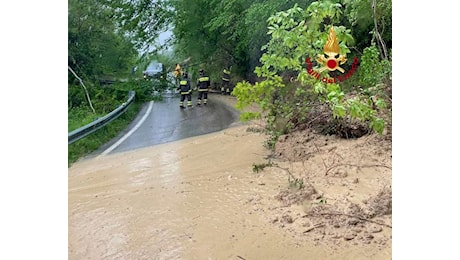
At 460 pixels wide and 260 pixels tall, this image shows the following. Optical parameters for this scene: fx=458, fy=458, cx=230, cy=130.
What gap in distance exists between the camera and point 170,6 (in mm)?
2707

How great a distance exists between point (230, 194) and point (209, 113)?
630mm

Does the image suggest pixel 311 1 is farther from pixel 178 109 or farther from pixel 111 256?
pixel 111 256

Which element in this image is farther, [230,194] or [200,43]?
[200,43]

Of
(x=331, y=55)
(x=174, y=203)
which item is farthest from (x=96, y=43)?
(x=331, y=55)

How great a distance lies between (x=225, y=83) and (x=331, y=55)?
688 millimetres

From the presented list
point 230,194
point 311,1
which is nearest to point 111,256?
point 230,194

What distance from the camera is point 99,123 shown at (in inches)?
107

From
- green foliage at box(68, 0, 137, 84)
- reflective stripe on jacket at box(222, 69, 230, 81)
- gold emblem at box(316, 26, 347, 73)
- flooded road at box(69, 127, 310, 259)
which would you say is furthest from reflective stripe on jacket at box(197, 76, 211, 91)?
gold emblem at box(316, 26, 347, 73)

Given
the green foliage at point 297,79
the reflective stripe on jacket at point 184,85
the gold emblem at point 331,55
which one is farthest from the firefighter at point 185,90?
the gold emblem at point 331,55

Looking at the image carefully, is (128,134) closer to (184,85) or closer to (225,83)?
(184,85)

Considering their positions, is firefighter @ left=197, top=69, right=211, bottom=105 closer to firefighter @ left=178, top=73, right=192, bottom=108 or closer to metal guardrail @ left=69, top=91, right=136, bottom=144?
firefighter @ left=178, top=73, right=192, bottom=108

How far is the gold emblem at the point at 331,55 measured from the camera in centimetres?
227

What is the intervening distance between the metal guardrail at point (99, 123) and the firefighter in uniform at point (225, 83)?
593 mm

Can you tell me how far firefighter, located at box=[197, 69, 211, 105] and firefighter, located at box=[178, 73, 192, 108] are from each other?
0.06 metres
